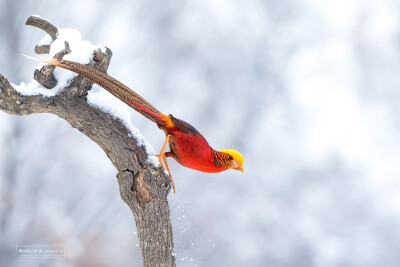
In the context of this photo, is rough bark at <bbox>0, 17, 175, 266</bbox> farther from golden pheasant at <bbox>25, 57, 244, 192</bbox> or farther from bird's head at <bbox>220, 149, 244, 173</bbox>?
bird's head at <bbox>220, 149, 244, 173</bbox>

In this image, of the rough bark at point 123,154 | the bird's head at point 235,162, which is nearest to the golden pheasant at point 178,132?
the bird's head at point 235,162

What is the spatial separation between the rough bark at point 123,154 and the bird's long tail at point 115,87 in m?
0.40

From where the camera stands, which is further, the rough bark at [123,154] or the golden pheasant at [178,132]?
the rough bark at [123,154]

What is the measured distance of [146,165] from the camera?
2582mm

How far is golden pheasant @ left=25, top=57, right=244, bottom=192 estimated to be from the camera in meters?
2.28

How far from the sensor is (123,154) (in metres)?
2.63

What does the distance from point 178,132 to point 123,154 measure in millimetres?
509

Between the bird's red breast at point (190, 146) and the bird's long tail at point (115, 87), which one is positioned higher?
the bird's long tail at point (115, 87)

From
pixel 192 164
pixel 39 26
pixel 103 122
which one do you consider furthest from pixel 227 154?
pixel 39 26

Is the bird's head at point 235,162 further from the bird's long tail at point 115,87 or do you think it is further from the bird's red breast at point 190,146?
the bird's long tail at point 115,87

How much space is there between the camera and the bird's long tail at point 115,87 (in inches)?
89.6

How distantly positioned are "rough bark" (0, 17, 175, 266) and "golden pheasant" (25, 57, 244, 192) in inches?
13.7

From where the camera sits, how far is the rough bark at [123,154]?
255cm

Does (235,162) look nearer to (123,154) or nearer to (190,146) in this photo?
(190,146)
